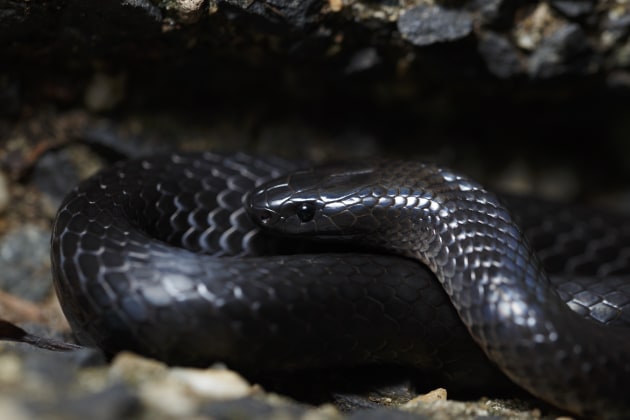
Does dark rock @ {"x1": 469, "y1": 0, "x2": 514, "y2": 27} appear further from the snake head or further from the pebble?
the pebble

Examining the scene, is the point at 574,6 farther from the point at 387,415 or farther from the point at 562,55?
the point at 387,415

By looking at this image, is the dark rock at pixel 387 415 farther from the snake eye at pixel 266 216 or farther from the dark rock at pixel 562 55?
the dark rock at pixel 562 55

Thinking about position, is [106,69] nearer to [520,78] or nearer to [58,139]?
[58,139]

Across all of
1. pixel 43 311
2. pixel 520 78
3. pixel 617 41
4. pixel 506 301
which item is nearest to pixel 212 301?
pixel 506 301

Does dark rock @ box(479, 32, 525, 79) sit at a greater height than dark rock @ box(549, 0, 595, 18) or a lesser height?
lesser

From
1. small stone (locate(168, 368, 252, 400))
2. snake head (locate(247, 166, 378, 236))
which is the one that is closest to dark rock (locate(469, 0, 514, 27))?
snake head (locate(247, 166, 378, 236))

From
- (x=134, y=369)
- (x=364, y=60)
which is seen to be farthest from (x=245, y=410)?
(x=364, y=60)

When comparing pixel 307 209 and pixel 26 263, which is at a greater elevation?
pixel 307 209
